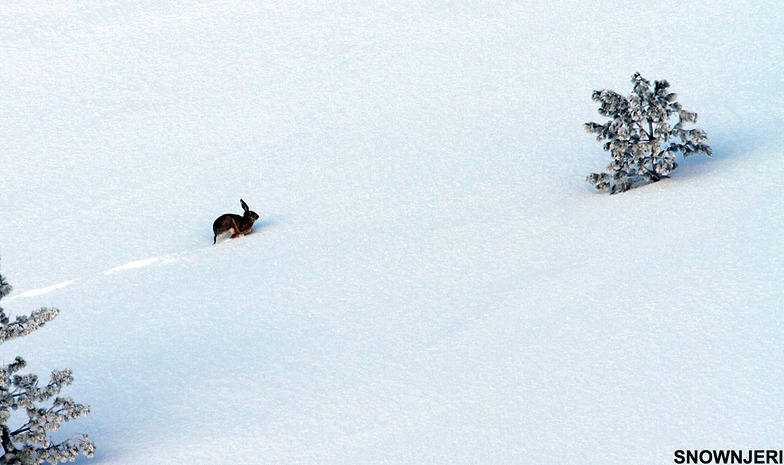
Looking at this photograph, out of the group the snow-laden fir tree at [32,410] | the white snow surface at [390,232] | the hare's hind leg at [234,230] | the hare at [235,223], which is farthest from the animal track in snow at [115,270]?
the snow-laden fir tree at [32,410]

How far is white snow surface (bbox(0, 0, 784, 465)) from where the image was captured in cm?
661

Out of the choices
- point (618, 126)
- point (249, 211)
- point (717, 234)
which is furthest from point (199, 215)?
point (717, 234)

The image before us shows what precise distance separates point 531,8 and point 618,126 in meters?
6.42

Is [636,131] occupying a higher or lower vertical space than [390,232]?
higher

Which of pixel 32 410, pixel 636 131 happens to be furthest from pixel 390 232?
pixel 32 410

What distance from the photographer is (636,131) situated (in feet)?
33.3

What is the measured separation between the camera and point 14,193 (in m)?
12.1

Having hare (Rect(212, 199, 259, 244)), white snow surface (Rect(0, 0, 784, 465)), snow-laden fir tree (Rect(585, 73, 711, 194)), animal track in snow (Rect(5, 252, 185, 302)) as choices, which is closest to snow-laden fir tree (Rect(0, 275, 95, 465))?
white snow surface (Rect(0, 0, 784, 465))

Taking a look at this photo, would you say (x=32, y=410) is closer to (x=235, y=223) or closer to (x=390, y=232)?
(x=235, y=223)

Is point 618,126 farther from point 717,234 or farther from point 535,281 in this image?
point 535,281

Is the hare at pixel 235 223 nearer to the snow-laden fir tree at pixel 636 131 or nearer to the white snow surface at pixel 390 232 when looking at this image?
the white snow surface at pixel 390 232

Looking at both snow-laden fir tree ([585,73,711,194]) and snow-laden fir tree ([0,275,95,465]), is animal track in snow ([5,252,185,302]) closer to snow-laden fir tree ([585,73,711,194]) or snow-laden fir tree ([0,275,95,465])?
snow-laden fir tree ([0,275,95,465])

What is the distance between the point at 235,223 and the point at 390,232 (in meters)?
1.55

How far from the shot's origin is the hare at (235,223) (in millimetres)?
10211
